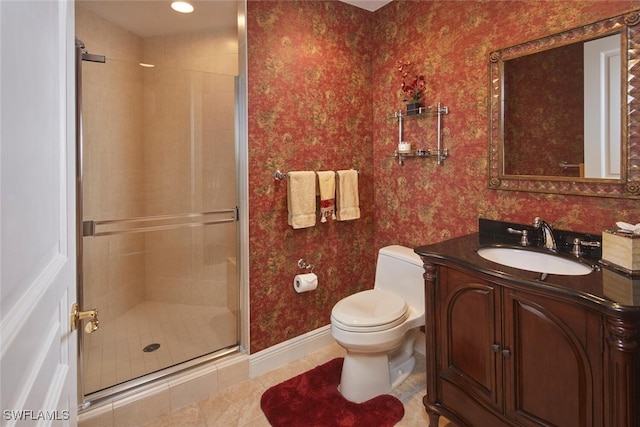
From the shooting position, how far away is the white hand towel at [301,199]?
2246 millimetres

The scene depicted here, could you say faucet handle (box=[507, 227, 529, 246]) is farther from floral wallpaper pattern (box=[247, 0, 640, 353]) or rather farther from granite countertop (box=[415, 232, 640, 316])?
granite countertop (box=[415, 232, 640, 316])

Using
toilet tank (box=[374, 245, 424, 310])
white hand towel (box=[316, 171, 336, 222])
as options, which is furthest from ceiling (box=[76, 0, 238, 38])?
toilet tank (box=[374, 245, 424, 310])

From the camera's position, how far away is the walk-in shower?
1834 millimetres

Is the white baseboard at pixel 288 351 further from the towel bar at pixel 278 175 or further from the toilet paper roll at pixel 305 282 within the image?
the towel bar at pixel 278 175

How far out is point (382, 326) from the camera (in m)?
1.83

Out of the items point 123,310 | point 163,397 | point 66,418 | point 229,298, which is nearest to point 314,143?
point 229,298

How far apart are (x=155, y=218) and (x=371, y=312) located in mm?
1386

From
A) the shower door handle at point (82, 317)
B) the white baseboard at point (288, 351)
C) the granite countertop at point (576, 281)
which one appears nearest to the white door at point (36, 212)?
the shower door handle at point (82, 317)

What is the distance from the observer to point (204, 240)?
2186 millimetres

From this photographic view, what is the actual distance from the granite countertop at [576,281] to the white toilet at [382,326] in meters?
0.50

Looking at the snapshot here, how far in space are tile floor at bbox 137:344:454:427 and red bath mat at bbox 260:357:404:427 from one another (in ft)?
0.18

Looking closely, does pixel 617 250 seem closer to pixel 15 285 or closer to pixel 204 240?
pixel 15 285

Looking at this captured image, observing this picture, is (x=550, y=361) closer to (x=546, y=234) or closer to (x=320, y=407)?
(x=546, y=234)

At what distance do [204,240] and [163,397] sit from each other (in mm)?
902
